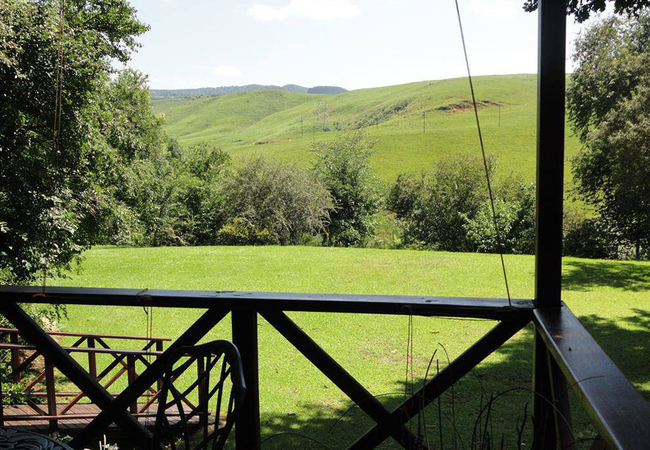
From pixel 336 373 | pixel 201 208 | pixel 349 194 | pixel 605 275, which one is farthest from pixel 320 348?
pixel 201 208

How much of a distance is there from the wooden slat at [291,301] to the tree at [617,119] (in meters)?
10.7

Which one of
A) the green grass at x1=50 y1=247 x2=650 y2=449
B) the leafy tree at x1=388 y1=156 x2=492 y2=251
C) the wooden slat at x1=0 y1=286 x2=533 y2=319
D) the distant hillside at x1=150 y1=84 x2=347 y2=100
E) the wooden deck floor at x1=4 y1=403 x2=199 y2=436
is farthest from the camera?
the distant hillside at x1=150 y1=84 x2=347 y2=100

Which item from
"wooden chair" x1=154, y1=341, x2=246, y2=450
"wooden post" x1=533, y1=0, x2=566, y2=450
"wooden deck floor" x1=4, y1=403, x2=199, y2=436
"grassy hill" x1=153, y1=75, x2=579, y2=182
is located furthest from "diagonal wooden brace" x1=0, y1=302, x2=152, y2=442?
"grassy hill" x1=153, y1=75, x2=579, y2=182

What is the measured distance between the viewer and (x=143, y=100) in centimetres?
1552

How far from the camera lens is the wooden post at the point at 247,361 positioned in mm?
1541

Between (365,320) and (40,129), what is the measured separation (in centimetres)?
535

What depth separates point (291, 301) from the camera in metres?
1.49

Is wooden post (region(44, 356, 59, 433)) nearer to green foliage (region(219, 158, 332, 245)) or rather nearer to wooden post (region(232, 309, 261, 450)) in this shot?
wooden post (region(232, 309, 261, 450))

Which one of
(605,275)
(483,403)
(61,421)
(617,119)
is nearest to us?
(61,421)

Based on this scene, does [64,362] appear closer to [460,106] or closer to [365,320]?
[365,320]

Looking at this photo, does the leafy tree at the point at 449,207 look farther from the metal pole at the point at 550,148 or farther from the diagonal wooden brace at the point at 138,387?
the diagonal wooden brace at the point at 138,387

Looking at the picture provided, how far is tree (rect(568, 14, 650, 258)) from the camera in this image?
35.1ft

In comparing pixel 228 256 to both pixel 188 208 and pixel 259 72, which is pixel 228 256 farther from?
pixel 259 72

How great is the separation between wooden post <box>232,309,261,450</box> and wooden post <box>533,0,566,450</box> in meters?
0.81
